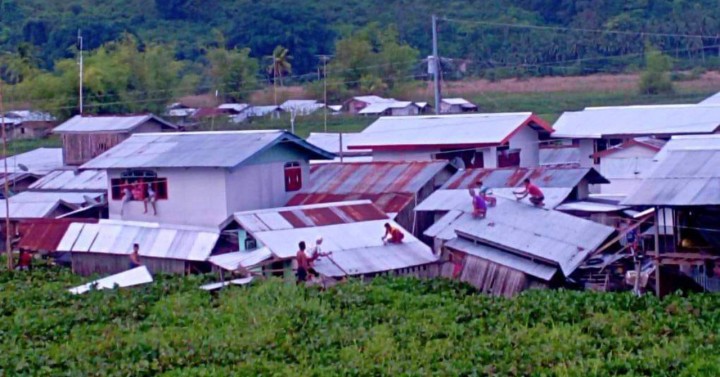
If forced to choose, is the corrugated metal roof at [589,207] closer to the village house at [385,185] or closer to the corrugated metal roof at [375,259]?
the corrugated metal roof at [375,259]

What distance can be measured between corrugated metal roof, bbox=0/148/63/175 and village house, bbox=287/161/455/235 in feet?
36.6

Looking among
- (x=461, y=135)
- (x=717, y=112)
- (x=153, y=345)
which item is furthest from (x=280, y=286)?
(x=717, y=112)

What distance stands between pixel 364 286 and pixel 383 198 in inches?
218

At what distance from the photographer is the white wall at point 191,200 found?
24859 millimetres

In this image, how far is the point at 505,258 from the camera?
20.3 meters

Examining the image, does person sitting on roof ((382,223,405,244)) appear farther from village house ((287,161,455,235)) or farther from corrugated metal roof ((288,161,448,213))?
corrugated metal roof ((288,161,448,213))

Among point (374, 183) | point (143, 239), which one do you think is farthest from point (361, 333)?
point (374, 183)

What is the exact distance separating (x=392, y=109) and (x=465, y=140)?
21.9m

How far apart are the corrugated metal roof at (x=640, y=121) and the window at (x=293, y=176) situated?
7690 millimetres

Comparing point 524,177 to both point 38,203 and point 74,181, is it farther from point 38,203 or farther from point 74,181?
point 74,181

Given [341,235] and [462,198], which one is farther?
[462,198]

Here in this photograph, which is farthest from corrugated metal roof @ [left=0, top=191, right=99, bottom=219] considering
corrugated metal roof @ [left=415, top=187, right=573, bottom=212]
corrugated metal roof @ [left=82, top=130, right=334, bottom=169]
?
corrugated metal roof @ [left=415, top=187, right=573, bottom=212]

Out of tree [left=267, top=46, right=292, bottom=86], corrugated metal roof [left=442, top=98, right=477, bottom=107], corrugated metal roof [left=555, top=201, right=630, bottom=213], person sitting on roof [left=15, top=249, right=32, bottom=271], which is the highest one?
tree [left=267, top=46, right=292, bottom=86]

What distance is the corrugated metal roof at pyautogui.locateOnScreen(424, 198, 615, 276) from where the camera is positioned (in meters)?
19.8
